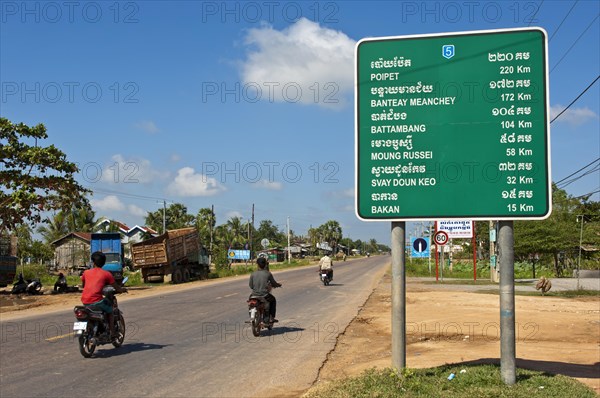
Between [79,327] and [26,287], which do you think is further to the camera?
[26,287]

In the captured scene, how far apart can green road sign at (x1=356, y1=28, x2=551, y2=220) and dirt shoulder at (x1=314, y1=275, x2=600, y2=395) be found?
114 inches

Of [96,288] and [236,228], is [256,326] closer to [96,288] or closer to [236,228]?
[96,288]

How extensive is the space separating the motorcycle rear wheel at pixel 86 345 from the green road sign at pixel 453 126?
6.04 metres

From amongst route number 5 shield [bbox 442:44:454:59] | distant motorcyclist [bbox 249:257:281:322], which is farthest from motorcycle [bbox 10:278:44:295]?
route number 5 shield [bbox 442:44:454:59]

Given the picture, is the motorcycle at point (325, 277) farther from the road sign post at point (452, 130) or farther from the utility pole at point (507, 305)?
the utility pole at point (507, 305)

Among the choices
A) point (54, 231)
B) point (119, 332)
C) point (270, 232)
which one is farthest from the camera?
point (270, 232)

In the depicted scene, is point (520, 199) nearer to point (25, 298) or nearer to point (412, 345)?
point (412, 345)

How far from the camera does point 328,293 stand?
26328 mm

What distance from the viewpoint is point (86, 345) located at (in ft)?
33.5

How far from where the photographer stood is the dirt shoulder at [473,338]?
9.22 m

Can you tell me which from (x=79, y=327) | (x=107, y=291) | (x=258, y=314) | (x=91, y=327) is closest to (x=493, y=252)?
(x=258, y=314)

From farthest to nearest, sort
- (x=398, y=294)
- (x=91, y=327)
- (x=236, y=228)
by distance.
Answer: (x=236, y=228)
(x=91, y=327)
(x=398, y=294)

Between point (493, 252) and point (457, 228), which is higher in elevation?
point (457, 228)

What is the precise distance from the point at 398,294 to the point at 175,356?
5321mm
